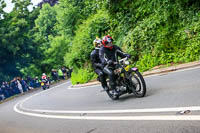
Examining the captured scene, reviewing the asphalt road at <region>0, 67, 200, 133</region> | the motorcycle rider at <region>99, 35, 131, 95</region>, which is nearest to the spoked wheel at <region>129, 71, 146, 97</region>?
the asphalt road at <region>0, 67, 200, 133</region>

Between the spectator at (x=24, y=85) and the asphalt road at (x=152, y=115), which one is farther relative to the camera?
the spectator at (x=24, y=85)

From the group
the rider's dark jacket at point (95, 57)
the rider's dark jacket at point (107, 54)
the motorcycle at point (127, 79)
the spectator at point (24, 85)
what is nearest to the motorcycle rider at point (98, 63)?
the rider's dark jacket at point (95, 57)

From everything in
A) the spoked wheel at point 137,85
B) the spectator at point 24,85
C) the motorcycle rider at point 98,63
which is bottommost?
the spectator at point 24,85

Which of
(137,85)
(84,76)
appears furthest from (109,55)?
(84,76)

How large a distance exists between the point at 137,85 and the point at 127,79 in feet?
1.10

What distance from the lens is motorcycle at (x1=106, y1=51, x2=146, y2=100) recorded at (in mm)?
6168

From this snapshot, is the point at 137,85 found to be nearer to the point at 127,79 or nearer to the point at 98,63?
the point at 127,79

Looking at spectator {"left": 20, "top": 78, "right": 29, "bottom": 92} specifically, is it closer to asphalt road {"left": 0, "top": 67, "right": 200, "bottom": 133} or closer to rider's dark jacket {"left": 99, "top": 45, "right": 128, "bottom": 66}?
asphalt road {"left": 0, "top": 67, "right": 200, "bottom": 133}

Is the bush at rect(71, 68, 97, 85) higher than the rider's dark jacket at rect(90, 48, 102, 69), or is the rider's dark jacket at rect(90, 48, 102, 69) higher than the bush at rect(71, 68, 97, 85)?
the rider's dark jacket at rect(90, 48, 102, 69)

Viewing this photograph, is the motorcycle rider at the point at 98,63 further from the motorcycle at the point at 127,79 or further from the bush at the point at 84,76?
the bush at the point at 84,76

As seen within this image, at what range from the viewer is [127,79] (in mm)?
6465

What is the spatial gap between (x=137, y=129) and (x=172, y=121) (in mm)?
641

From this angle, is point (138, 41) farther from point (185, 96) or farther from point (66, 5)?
point (66, 5)

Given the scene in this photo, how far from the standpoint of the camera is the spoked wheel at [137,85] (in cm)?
611
